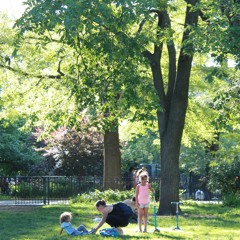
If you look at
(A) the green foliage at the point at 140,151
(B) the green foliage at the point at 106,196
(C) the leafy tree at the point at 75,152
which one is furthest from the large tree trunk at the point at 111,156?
(A) the green foliage at the point at 140,151

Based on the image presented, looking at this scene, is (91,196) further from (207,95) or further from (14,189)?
(207,95)

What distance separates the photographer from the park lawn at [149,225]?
538 inches

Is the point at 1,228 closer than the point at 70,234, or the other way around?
the point at 70,234

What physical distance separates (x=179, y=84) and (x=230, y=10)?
7.19 m

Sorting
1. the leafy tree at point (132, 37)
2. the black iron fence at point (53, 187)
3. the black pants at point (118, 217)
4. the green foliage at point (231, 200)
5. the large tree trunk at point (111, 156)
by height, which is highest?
the leafy tree at point (132, 37)

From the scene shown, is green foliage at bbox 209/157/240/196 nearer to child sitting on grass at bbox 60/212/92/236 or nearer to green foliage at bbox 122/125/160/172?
child sitting on grass at bbox 60/212/92/236

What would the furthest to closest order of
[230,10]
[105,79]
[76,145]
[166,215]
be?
[76,145] < [166,215] < [105,79] < [230,10]

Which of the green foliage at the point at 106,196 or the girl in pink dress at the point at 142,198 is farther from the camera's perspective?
the green foliage at the point at 106,196

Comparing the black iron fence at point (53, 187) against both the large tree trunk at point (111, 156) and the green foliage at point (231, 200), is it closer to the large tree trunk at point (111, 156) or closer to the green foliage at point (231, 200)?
the large tree trunk at point (111, 156)

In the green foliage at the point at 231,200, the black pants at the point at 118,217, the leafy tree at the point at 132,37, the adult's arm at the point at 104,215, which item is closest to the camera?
the leafy tree at the point at 132,37

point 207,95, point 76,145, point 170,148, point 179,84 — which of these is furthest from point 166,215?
point 76,145

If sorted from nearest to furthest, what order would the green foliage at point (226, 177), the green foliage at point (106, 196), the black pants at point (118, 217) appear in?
the black pants at point (118, 217)
the green foliage at point (106, 196)
the green foliage at point (226, 177)

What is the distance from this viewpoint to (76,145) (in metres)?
36.1

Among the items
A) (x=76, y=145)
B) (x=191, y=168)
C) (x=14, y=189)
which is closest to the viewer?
(x=14, y=189)
